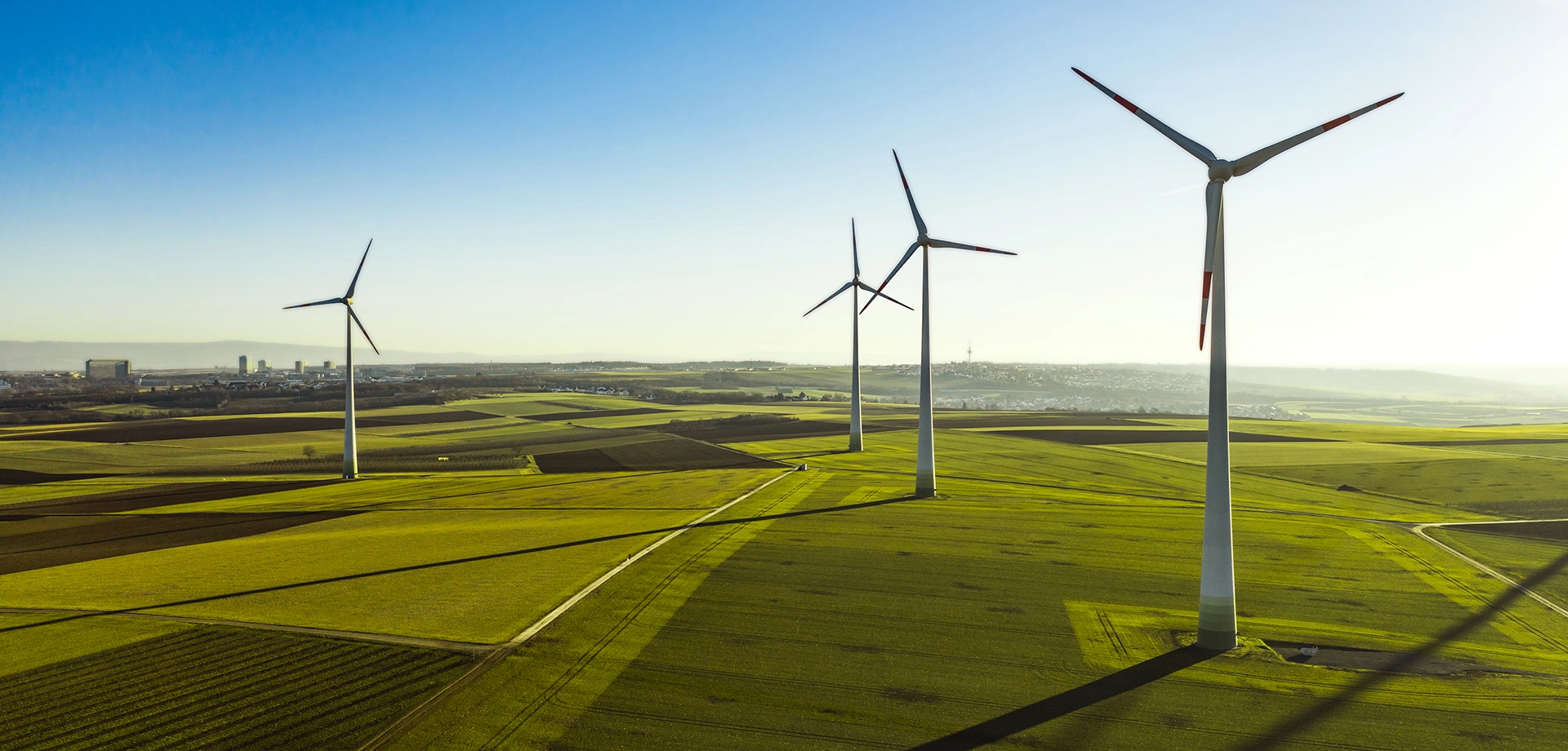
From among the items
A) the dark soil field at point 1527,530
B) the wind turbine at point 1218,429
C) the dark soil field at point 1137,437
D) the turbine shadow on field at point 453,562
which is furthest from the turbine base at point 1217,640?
the dark soil field at point 1137,437

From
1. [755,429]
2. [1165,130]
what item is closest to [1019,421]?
[755,429]

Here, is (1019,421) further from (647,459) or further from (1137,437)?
(647,459)

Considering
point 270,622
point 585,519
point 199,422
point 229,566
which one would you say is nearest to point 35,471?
point 199,422

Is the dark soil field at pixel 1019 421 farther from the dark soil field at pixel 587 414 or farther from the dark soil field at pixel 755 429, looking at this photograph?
the dark soil field at pixel 587 414

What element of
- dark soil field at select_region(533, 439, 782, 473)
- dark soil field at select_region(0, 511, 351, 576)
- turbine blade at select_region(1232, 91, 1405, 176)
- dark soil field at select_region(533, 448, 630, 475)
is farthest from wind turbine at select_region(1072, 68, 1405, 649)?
dark soil field at select_region(533, 448, 630, 475)

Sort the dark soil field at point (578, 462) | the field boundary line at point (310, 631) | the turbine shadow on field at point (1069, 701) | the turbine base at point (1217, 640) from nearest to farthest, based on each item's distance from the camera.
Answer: the turbine shadow on field at point (1069, 701), the field boundary line at point (310, 631), the turbine base at point (1217, 640), the dark soil field at point (578, 462)
